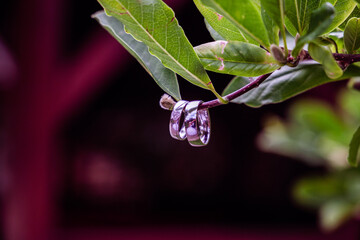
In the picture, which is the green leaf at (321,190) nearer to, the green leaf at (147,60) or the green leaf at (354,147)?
the green leaf at (354,147)

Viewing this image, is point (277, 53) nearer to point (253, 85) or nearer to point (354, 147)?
point (253, 85)

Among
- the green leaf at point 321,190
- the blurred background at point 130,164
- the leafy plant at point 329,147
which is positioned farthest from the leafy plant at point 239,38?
the blurred background at point 130,164

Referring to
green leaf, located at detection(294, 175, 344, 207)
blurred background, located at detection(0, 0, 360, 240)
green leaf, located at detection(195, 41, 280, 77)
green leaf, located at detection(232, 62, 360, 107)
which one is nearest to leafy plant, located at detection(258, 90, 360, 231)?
green leaf, located at detection(294, 175, 344, 207)

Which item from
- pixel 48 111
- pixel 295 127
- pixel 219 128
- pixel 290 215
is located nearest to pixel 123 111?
pixel 219 128

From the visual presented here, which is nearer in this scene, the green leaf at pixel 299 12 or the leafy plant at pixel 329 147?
the green leaf at pixel 299 12

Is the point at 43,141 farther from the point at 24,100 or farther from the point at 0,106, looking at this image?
the point at 0,106

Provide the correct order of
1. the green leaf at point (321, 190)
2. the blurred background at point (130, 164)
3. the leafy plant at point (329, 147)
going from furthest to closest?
the blurred background at point (130, 164), the green leaf at point (321, 190), the leafy plant at point (329, 147)

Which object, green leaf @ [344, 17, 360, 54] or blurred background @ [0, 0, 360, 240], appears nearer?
green leaf @ [344, 17, 360, 54]

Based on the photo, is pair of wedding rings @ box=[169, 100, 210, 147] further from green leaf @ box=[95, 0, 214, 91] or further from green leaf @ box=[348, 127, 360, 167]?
green leaf @ box=[348, 127, 360, 167]
